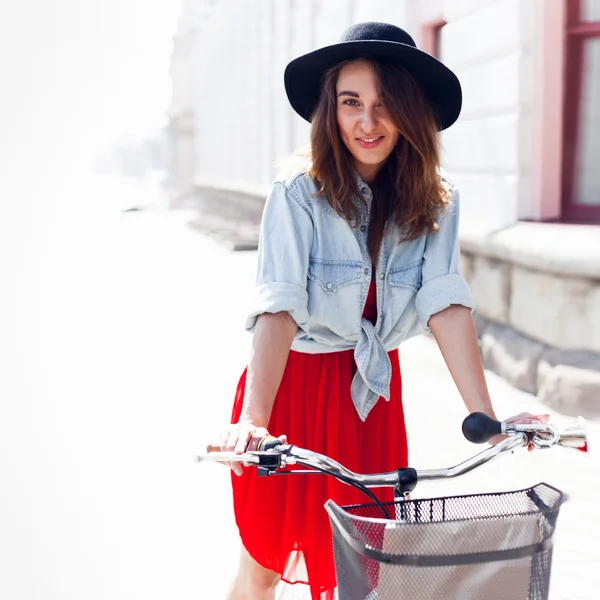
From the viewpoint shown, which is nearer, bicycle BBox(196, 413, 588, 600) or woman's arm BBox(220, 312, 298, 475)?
bicycle BBox(196, 413, 588, 600)

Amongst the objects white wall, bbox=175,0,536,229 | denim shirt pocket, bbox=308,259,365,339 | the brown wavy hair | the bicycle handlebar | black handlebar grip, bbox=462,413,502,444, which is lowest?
the bicycle handlebar

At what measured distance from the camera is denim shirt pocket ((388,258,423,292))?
89.0 inches

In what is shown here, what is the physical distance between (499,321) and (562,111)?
1645 mm

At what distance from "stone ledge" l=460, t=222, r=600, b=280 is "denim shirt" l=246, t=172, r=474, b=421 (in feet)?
11.6

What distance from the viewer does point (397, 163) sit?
2.33m

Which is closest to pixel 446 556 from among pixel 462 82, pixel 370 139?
pixel 370 139

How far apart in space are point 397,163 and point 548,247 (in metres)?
3.89

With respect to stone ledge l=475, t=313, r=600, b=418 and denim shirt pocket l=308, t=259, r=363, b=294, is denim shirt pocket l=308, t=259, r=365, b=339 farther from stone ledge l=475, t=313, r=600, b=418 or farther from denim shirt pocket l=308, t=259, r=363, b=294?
stone ledge l=475, t=313, r=600, b=418

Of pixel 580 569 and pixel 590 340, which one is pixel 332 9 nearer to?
pixel 590 340

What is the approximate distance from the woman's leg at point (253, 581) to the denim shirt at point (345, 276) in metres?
0.52

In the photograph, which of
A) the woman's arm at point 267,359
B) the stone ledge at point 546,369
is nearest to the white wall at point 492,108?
the stone ledge at point 546,369

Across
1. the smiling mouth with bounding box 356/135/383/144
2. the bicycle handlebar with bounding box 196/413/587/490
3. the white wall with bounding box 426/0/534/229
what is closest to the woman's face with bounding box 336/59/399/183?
the smiling mouth with bounding box 356/135/383/144

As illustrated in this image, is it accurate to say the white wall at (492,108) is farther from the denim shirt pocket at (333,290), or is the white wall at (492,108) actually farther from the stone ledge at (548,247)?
the denim shirt pocket at (333,290)

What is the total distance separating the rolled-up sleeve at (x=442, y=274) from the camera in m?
2.22
